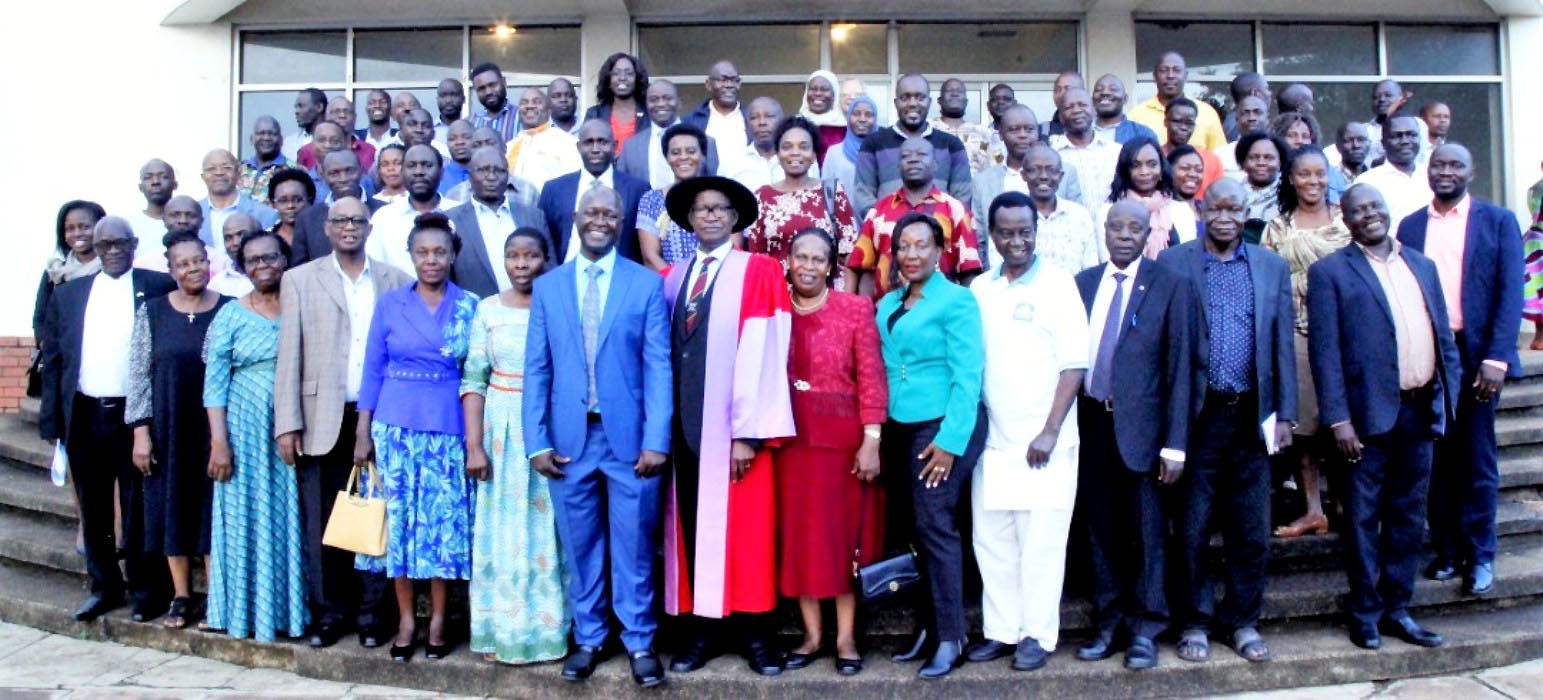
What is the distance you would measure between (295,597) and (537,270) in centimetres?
187

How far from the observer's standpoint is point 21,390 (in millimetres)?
8953

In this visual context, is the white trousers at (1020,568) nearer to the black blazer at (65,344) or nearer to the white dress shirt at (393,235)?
the white dress shirt at (393,235)

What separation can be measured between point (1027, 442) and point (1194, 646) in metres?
1.09

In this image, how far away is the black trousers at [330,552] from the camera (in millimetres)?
5145

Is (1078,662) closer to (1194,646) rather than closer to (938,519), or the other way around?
(1194,646)

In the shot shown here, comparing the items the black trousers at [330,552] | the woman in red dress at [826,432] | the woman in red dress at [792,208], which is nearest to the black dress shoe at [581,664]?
the woman in red dress at [826,432]

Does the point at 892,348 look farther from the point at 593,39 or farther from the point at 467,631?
the point at 593,39

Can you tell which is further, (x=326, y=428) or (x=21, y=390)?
(x=21, y=390)

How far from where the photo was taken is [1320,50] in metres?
11.3

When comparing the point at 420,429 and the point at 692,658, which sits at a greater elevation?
the point at 420,429

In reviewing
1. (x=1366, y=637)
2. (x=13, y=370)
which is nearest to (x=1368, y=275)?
(x=1366, y=637)

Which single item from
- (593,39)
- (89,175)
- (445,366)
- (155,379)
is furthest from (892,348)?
(89,175)

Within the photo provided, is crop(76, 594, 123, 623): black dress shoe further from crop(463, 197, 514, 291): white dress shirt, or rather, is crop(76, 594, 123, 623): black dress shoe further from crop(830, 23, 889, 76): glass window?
crop(830, 23, 889, 76): glass window

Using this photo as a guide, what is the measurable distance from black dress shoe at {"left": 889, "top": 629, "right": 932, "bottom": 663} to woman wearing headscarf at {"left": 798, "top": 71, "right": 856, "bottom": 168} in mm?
3133
